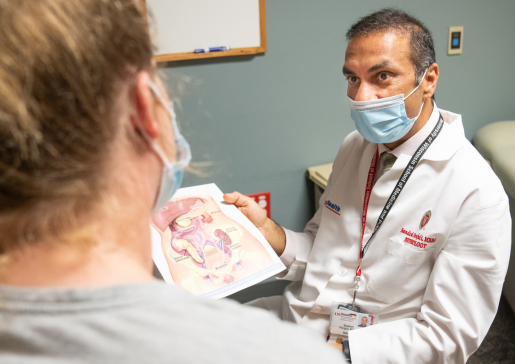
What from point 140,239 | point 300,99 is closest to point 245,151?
point 300,99

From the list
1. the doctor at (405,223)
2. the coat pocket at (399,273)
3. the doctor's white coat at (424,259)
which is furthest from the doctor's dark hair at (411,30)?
the coat pocket at (399,273)

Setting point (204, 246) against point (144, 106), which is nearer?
point (144, 106)

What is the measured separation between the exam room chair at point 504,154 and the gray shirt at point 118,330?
160cm

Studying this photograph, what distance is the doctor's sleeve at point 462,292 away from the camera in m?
0.95

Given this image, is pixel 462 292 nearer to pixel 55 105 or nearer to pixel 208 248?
pixel 208 248

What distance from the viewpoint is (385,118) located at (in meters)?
1.10

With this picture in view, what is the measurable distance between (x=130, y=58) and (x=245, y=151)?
1.31 metres

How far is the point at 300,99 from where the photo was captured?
176cm

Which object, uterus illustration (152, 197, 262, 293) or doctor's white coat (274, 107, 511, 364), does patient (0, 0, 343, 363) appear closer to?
uterus illustration (152, 197, 262, 293)

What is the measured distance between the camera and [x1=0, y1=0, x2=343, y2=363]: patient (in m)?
0.36

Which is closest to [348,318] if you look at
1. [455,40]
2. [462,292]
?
[462,292]

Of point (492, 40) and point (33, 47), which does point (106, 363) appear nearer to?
point (33, 47)

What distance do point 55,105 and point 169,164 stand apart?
8.4 inches

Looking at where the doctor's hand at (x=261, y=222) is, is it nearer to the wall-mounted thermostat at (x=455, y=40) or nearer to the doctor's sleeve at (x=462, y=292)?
the doctor's sleeve at (x=462, y=292)
